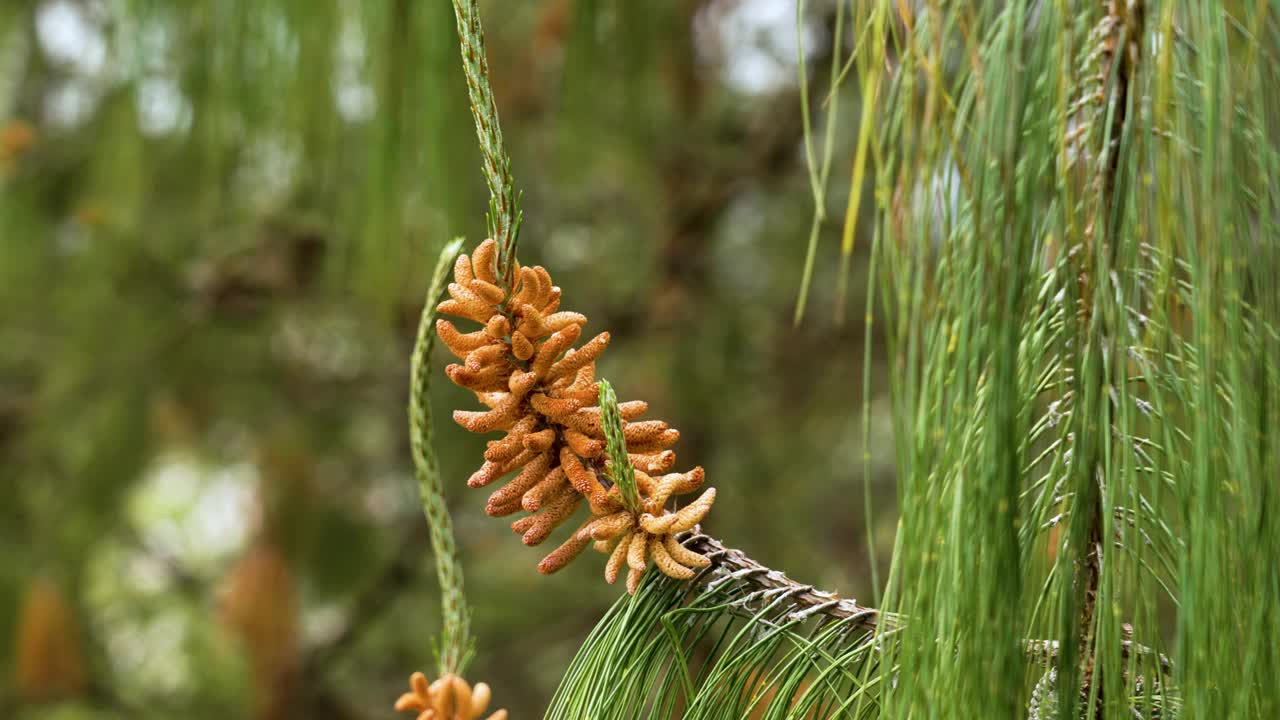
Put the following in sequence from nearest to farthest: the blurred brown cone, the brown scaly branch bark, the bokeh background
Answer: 1. the brown scaly branch bark
2. the bokeh background
3. the blurred brown cone

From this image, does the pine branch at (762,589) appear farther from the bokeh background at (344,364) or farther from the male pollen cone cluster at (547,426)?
the bokeh background at (344,364)

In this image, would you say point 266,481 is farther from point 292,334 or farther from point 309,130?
point 309,130

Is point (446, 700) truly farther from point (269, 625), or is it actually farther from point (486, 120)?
point (269, 625)

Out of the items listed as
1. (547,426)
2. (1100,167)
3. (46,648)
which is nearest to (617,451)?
(547,426)

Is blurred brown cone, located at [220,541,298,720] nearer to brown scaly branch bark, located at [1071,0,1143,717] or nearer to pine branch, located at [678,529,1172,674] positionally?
pine branch, located at [678,529,1172,674]

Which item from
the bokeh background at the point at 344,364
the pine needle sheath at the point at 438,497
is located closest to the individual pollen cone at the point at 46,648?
the bokeh background at the point at 344,364

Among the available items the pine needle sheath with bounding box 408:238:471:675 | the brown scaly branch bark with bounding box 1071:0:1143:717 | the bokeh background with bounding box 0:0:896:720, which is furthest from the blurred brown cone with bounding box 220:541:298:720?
the brown scaly branch bark with bounding box 1071:0:1143:717
